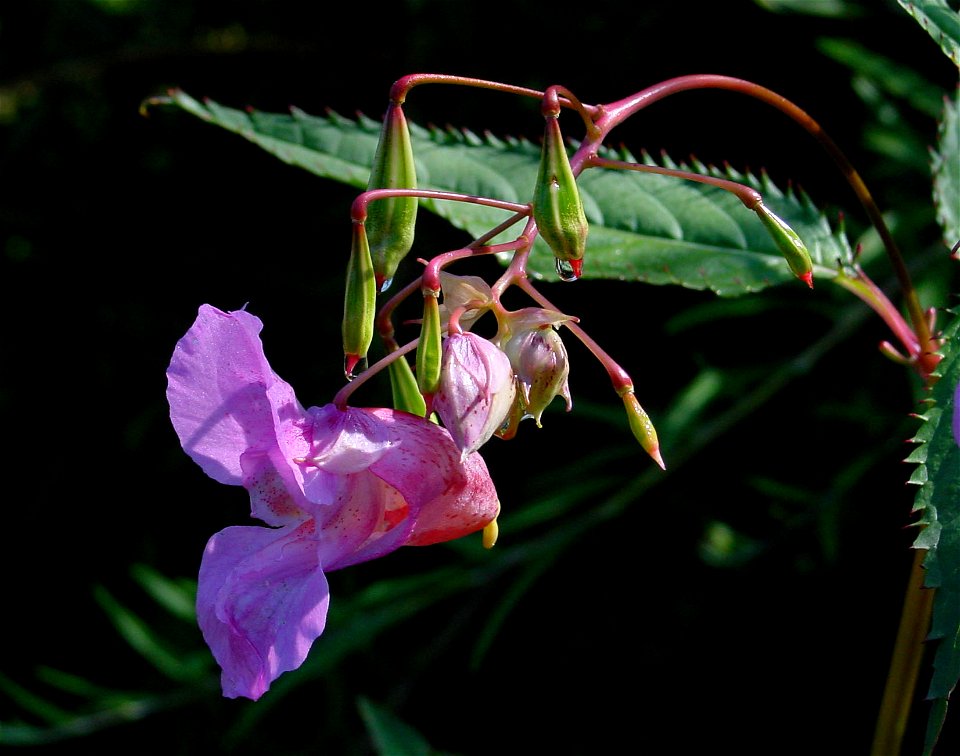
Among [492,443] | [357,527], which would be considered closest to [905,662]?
[357,527]

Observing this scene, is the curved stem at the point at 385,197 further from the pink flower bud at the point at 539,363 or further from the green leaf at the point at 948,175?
the green leaf at the point at 948,175

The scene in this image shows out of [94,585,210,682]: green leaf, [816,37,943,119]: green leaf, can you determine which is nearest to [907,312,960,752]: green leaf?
[816,37,943,119]: green leaf

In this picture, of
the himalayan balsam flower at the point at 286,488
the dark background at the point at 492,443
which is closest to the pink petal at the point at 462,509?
the himalayan balsam flower at the point at 286,488

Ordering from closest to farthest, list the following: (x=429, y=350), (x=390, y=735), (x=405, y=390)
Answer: (x=429, y=350), (x=405, y=390), (x=390, y=735)

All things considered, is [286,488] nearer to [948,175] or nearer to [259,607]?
[259,607]

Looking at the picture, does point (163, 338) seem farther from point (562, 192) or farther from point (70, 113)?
point (562, 192)

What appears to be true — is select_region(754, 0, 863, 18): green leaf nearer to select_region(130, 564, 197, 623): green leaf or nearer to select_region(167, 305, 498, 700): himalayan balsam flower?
select_region(167, 305, 498, 700): himalayan balsam flower

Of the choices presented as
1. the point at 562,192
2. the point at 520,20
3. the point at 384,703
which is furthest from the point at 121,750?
the point at 562,192
